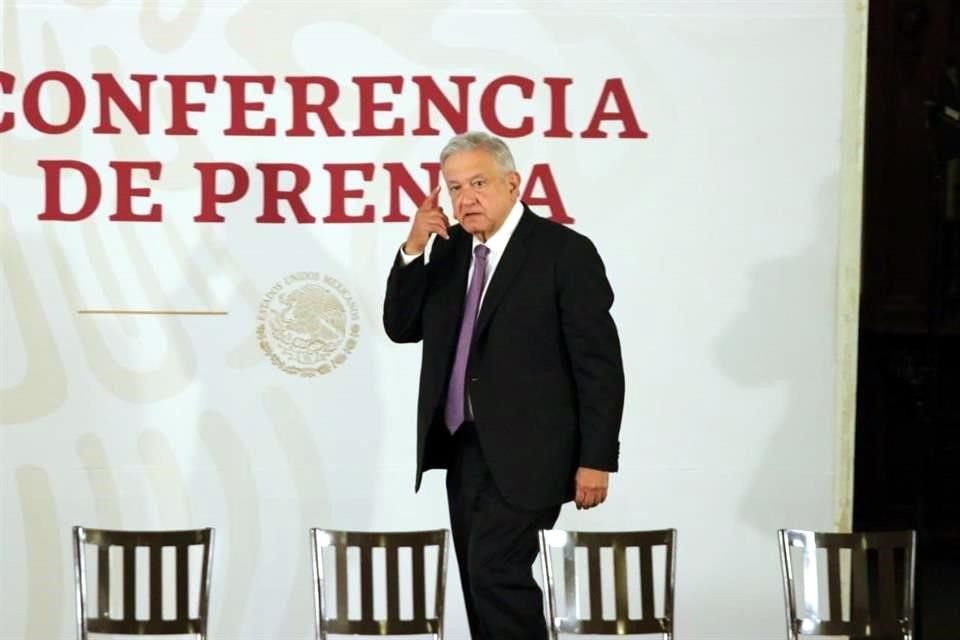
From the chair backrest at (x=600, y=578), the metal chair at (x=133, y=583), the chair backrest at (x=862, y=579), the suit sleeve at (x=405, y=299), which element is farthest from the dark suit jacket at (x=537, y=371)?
the metal chair at (x=133, y=583)

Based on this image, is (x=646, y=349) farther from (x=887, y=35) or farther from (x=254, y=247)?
(x=887, y=35)

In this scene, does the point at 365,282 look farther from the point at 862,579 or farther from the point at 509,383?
the point at 862,579

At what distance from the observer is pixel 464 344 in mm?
3736

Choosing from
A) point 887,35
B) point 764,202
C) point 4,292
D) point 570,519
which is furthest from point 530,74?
point 887,35

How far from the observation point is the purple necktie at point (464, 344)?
12.2ft

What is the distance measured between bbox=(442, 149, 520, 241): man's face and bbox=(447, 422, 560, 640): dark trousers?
523 millimetres

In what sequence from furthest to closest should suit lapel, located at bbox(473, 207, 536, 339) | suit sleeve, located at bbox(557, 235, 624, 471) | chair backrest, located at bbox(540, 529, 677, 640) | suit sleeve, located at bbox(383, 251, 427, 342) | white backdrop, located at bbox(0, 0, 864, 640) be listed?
white backdrop, located at bbox(0, 0, 864, 640) < suit sleeve, located at bbox(383, 251, 427, 342) < suit lapel, located at bbox(473, 207, 536, 339) < suit sleeve, located at bbox(557, 235, 624, 471) < chair backrest, located at bbox(540, 529, 677, 640)

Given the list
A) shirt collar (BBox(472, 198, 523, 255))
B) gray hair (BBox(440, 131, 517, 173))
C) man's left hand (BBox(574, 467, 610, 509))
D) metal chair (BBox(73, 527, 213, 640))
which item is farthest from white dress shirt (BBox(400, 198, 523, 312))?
metal chair (BBox(73, 527, 213, 640))

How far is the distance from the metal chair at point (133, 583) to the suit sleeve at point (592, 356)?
3.08ft

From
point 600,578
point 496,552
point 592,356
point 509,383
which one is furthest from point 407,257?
point 600,578

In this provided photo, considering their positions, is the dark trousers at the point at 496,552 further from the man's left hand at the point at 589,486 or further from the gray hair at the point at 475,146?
the gray hair at the point at 475,146

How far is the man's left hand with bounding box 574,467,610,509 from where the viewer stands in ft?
11.8

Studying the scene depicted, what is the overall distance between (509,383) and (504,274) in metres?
0.27

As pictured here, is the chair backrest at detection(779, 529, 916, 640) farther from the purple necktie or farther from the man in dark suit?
the purple necktie
